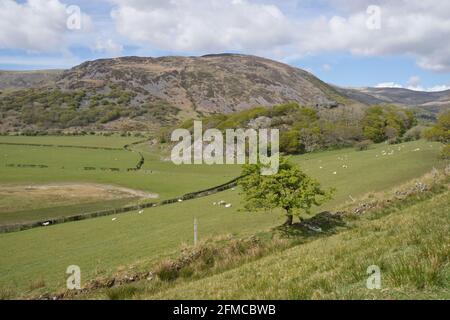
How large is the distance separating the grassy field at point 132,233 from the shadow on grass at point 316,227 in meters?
2.72

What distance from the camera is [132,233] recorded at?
34.7 m

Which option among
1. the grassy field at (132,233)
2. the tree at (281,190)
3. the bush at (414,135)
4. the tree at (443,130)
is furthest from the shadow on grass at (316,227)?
the bush at (414,135)

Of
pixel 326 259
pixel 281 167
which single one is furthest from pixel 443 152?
pixel 326 259

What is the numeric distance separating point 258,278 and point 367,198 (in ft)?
62.9

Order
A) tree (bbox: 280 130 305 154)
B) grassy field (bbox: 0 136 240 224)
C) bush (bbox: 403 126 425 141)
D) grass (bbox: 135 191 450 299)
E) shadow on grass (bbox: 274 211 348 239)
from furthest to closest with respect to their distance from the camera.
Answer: tree (bbox: 280 130 305 154)
bush (bbox: 403 126 425 141)
grassy field (bbox: 0 136 240 224)
shadow on grass (bbox: 274 211 348 239)
grass (bbox: 135 191 450 299)

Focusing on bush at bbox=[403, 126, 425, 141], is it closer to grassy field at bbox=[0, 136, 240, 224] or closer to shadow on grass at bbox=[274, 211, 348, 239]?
grassy field at bbox=[0, 136, 240, 224]

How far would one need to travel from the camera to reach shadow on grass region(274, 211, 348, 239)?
24.8 meters

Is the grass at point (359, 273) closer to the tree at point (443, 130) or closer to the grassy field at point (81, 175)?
the grassy field at point (81, 175)

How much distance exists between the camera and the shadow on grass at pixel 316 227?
24844 mm

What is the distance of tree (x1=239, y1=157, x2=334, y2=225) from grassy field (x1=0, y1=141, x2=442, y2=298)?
2298 millimetres

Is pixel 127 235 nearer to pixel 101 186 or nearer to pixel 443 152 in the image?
pixel 101 186

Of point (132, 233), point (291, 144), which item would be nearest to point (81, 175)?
point (132, 233)

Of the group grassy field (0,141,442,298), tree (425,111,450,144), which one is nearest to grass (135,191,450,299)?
grassy field (0,141,442,298)

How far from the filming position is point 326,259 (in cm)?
1445
